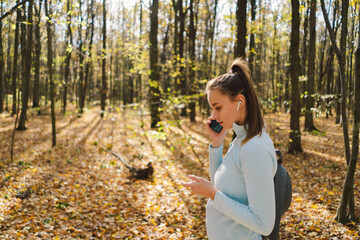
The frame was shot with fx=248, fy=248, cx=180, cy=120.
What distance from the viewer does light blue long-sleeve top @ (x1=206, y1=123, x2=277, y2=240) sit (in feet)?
4.31

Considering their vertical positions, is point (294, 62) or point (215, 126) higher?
point (294, 62)

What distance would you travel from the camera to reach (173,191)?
740cm

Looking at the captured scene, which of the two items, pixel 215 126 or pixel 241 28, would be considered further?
pixel 241 28

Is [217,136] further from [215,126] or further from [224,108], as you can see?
[224,108]

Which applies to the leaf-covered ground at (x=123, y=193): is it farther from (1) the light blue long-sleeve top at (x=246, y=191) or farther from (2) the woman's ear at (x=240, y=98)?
(2) the woman's ear at (x=240, y=98)

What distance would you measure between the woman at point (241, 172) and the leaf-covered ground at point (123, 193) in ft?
12.8

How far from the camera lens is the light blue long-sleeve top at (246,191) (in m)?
1.31

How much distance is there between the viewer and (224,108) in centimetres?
156

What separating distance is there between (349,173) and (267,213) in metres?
3.90

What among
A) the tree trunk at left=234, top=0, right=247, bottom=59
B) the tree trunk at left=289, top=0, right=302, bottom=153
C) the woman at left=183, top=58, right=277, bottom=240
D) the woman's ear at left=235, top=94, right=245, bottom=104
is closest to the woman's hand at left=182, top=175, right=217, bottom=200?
the woman at left=183, top=58, right=277, bottom=240

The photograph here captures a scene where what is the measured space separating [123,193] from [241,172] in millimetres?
6354

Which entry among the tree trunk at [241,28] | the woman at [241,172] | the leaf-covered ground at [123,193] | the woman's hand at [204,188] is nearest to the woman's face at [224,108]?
the woman at [241,172]

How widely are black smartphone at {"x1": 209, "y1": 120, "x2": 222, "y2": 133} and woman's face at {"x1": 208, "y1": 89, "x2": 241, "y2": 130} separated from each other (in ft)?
0.58

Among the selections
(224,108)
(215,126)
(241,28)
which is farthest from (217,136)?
(241,28)
